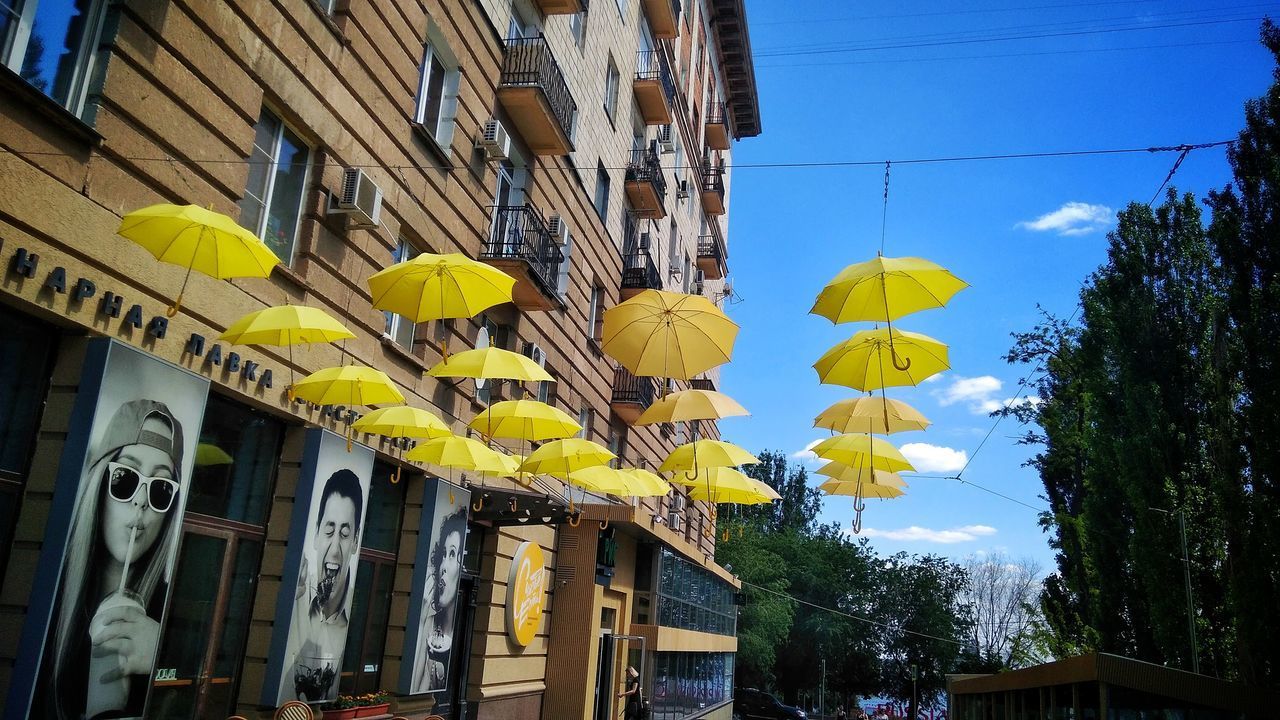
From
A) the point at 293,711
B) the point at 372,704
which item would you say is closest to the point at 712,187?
the point at 372,704

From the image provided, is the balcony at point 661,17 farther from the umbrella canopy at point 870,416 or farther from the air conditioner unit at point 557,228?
the umbrella canopy at point 870,416

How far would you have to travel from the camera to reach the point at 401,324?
14305 mm

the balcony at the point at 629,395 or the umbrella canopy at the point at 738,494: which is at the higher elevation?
the balcony at the point at 629,395

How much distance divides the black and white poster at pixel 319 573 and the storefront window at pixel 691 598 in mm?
13793

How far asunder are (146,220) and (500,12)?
11.0 m

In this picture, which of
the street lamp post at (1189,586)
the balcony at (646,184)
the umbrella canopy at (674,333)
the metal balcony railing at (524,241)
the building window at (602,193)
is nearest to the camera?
the umbrella canopy at (674,333)

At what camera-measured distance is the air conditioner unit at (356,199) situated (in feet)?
39.1

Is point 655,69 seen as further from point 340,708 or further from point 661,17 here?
point 340,708

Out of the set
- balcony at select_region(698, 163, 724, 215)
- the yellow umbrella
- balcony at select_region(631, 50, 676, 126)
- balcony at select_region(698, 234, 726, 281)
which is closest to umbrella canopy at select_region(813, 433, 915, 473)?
the yellow umbrella

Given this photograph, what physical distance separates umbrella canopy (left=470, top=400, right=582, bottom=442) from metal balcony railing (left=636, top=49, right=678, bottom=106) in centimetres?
1554

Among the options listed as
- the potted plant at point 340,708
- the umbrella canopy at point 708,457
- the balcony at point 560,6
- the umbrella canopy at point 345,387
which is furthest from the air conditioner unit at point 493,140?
the potted plant at point 340,708

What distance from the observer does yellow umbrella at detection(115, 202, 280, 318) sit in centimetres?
785

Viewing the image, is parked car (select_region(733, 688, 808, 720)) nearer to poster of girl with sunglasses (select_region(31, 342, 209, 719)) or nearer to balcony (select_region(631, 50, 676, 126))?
balcony (select_region(631, 50, 676, 126))

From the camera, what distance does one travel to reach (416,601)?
1395 centimetres
